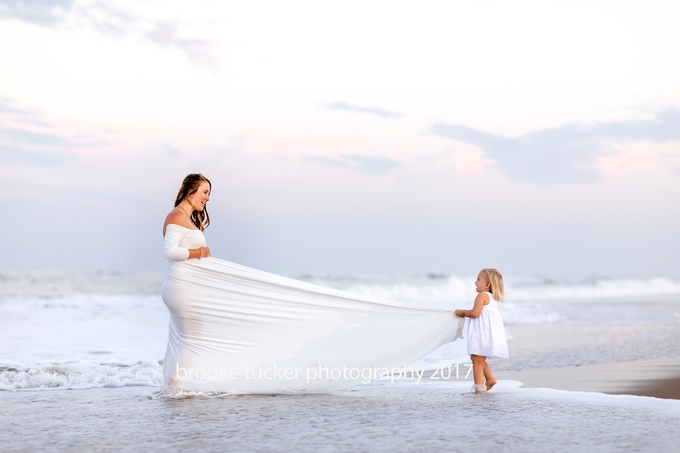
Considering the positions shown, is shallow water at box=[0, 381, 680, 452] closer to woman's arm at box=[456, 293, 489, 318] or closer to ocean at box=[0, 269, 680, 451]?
ocean at box=[0, 269, 680, 451]

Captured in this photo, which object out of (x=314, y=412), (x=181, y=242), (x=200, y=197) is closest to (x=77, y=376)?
(x=181, y=242)

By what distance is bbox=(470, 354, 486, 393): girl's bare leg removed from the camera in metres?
6.54

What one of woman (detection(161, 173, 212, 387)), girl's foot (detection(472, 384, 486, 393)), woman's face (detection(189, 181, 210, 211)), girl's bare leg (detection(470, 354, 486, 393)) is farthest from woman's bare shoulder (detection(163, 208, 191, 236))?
girl's foot (detection(472, 384, 486, 393))

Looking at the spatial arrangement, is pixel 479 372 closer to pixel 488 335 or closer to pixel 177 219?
pixel 488 335

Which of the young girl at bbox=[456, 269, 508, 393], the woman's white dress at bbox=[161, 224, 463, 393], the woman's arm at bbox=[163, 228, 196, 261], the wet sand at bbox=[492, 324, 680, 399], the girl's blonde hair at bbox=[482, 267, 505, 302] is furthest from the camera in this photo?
the wet sand at bbox=[492, 324, 680, 399]

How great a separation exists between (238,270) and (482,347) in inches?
97.5

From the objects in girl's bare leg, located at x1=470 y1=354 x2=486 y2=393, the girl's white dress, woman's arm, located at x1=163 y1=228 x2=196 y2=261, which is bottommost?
girl's bare leg, located at x1=470 y1=354 x2=486 y2=393

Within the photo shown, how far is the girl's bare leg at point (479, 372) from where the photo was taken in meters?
6.54

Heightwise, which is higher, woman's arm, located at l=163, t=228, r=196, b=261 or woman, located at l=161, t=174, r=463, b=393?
woman's arm, located at l=163, t=228, r=196, b=261

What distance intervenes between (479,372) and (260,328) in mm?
2195

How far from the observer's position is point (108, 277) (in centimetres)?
4181

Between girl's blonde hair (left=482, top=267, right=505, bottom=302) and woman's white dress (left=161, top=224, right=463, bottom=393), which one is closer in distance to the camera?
woman's white dress (left=161, top=224, right=463, bottom=393)

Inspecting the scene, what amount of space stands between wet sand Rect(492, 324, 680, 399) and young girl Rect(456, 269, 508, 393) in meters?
0.84

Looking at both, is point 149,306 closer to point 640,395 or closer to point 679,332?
point 679,332
